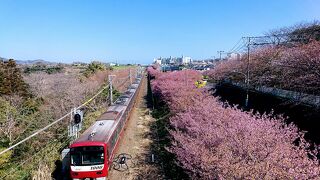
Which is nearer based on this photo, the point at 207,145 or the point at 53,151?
the point at 207,145

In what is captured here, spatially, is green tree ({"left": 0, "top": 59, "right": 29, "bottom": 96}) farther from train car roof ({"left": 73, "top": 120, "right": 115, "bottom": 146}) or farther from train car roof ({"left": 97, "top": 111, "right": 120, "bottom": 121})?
train car roof ({"left": 73, "top": 120, "right": 115, "bottom": 146})

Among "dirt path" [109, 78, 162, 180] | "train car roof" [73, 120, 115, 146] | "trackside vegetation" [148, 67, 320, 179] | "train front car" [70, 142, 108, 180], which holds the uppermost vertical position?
"trackside vegetation" [148, 67, 320, 179]

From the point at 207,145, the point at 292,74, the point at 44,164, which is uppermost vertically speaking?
the point at 292,74

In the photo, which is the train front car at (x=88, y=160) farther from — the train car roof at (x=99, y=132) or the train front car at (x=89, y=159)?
the train car roof at (x=99, y=132)

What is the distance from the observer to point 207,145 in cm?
1102

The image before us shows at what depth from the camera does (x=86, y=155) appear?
41.6 feet

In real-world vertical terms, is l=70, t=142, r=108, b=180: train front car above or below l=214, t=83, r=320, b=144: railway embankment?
below

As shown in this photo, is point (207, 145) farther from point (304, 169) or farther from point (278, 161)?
point (304, 169)

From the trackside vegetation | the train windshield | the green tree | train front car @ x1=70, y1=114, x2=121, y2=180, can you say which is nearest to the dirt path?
train front car @ x1=70, y1=114, x2=121, y2=180

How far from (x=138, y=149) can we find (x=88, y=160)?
6.28 meters

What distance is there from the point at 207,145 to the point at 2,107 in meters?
20.6

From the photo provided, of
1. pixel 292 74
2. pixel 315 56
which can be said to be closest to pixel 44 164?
pixel 315 56

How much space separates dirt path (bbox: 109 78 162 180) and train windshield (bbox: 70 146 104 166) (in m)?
1.95

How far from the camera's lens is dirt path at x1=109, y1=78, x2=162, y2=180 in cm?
1446
